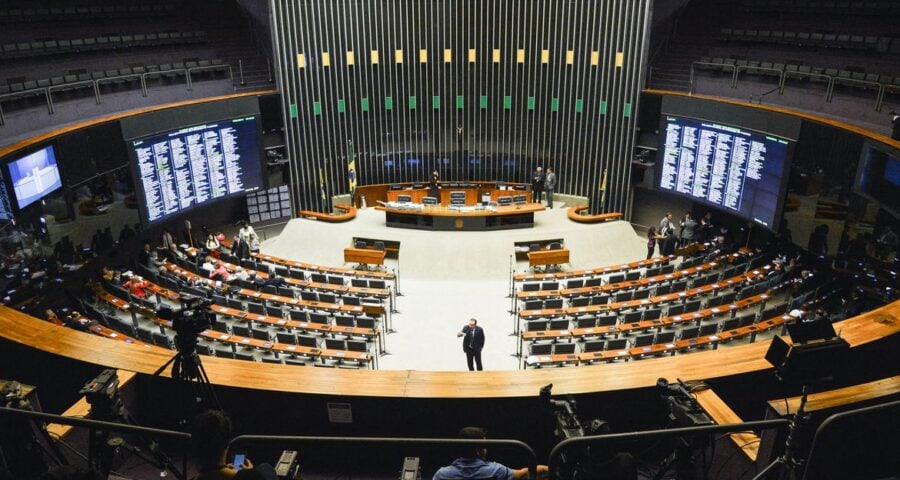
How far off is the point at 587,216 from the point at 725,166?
13.0ft

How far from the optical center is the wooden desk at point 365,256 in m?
13.3

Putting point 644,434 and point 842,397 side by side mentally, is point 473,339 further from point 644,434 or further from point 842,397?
point 644,434

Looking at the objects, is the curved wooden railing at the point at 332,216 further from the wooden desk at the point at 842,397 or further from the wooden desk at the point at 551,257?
the wooden desk at the point at 842,397

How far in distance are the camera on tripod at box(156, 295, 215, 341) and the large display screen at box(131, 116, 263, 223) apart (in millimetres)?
10085

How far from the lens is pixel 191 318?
Answer: 3.88 metres

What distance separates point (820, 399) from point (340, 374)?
10.7ft

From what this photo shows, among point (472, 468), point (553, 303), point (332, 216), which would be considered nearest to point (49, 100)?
point (332, 216)

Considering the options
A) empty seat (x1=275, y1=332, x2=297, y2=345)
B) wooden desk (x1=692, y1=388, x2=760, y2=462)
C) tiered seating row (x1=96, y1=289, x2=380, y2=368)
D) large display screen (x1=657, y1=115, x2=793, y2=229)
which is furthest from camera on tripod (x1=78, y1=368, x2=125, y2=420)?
large display screen (x1=657, y1=115, x2=793, y2=229)

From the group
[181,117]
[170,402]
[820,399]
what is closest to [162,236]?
[181,117]

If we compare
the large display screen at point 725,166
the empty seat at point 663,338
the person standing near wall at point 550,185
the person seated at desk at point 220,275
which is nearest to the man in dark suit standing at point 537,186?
the person standing near wall at point 550,185

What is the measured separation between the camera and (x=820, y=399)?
362 centimetres

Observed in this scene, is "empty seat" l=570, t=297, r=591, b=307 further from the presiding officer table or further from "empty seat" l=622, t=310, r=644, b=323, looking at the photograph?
the presiding officer table

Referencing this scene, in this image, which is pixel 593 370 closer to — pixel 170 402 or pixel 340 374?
pixel 340 374

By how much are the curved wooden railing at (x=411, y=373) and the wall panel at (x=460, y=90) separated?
1268cm
